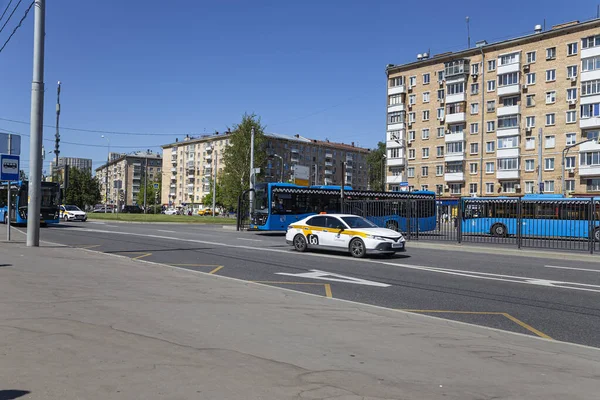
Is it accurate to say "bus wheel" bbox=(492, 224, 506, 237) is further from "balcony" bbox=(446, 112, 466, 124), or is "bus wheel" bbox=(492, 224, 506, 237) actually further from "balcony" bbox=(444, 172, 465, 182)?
"balcony" bbox=(446, 112, 466, 124)

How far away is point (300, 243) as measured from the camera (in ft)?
62.3

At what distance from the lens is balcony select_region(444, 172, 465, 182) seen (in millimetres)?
64750

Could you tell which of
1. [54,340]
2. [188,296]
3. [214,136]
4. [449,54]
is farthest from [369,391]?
[214,136]

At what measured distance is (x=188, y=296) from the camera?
8.49m

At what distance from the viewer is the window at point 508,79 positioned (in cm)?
6019

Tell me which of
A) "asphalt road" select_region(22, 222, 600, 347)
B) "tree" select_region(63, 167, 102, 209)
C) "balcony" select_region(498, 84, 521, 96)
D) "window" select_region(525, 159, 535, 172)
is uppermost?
"balcony" select_region(498, 84, 521, 96)

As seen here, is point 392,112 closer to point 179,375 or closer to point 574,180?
point 574,180

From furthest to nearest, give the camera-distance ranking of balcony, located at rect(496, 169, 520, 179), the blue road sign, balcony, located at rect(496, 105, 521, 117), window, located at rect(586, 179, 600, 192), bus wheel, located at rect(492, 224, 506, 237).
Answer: balcony, located at rect(496, 105, 521, 117), balcony, located at rect(496, 169, 520, 179), window, located at rect(586, 179, 600, 192), bus wheel, located at rect(492, 224, 506, 237), the blue road sign

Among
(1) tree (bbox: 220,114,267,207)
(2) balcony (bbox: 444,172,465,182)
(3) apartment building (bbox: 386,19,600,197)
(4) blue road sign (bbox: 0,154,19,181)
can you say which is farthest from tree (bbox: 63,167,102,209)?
(4) blue road sign (bbox: 0,154,19,181)

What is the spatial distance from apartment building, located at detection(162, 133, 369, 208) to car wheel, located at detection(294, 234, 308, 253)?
9420 cm

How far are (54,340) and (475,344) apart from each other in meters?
4.42

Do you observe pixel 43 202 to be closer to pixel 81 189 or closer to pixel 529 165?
pixel 529 165

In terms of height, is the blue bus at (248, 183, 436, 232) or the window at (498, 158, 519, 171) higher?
the window at (498, 158, 519, 171)

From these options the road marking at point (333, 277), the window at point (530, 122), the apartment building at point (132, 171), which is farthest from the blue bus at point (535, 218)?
the apartment building at point (132, 171)
